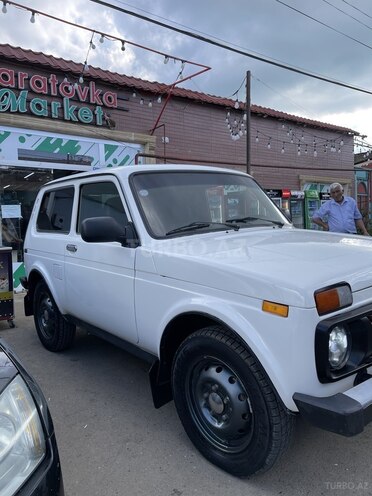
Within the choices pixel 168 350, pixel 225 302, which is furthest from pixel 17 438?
pixel 168 350

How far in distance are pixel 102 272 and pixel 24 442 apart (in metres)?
1.90

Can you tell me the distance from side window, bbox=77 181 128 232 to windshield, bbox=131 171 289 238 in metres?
0.25

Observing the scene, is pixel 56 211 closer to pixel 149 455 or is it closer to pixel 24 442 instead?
pixel 149 455

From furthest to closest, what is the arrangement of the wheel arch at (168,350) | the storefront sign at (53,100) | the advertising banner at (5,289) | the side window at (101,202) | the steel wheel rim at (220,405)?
the storefront sign at (53,100) < the advertising banner at (5,289) < the side window at (101,202) < the wheel arch at (168,350) < the steel wheel rim at (220,405)

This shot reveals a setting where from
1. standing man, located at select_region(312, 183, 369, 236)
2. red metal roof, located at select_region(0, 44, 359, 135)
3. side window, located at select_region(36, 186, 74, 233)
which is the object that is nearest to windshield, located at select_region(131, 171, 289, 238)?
side window, located at select_region(36, 186, 74, 233)

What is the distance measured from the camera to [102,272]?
344 centimetres

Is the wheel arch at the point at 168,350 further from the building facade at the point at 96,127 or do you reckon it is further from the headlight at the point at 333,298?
the building facade at the point at 96,127

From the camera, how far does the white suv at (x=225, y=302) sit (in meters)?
2.05

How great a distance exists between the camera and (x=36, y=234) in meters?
4.90

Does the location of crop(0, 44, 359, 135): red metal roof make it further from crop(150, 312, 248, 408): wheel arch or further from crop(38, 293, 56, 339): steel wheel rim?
crop(150, 312, 248, 408): wheel arch

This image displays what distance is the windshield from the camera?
3170mm

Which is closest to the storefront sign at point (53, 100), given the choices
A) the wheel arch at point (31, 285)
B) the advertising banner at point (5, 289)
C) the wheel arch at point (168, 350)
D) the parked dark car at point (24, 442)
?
the advertising banner at point (5, 289)

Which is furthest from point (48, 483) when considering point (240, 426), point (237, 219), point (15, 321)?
point (15, 321)

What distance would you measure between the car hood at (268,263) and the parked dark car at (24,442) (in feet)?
3.67
